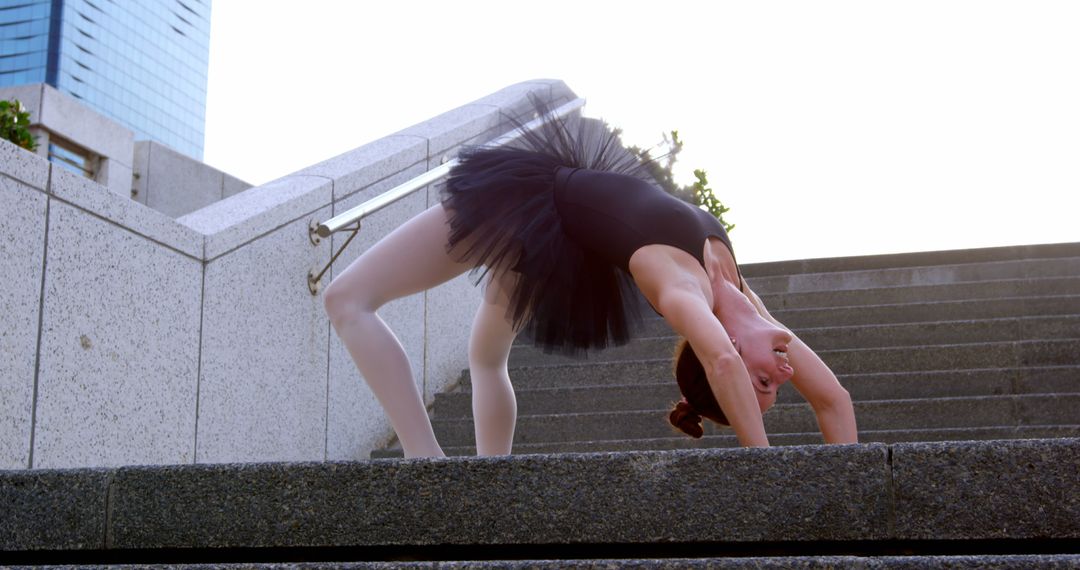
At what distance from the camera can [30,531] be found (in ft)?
8.38

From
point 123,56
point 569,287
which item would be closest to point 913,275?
point 569,287

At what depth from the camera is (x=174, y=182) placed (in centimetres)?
1094

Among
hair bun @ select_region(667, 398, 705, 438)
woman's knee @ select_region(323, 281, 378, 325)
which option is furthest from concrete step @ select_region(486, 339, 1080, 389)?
woman's knee @ select_region(323, 281, 378, 325)

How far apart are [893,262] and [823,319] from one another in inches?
52.4

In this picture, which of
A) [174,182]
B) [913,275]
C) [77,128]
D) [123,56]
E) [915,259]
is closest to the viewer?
[913,275]

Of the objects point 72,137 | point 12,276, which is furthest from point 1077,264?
point 72,137

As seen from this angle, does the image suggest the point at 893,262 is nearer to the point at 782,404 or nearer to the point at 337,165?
the point at 782,404

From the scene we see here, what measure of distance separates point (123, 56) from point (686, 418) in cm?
8977

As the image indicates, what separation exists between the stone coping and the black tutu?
1.16 metres

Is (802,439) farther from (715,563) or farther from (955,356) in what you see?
(715,563)

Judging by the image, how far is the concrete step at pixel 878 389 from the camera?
540 centimetres

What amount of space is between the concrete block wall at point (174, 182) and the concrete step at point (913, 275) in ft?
17.4

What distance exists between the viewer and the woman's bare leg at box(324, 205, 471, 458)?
10.9 feet

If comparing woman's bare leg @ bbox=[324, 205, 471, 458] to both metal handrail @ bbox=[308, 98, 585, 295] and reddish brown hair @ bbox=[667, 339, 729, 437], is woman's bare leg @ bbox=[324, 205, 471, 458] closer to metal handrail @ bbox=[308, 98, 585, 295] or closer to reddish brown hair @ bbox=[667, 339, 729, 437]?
reddish brown hair @ bbox=[667, 339, 729, 437]
